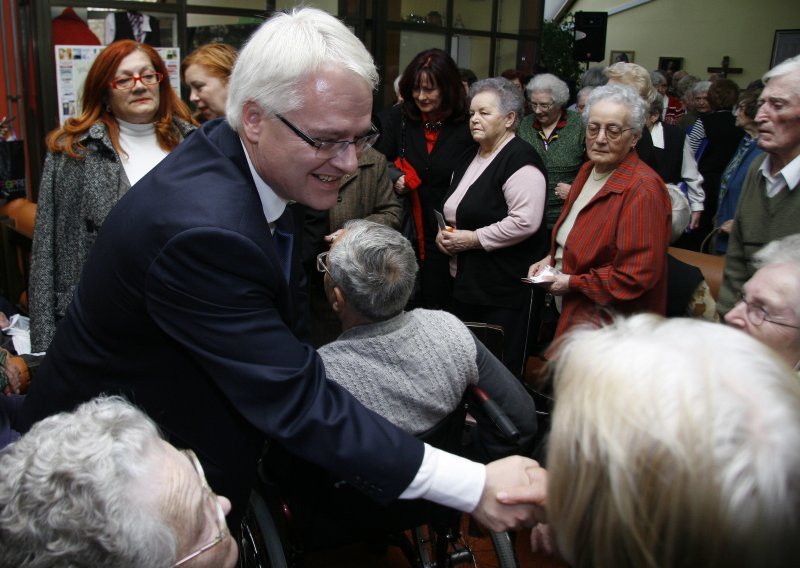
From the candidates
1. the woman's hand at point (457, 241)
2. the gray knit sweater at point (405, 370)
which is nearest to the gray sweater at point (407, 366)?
the gray knit sweater at point (405, 370)

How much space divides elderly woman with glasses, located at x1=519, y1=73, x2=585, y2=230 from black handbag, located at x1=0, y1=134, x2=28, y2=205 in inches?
132

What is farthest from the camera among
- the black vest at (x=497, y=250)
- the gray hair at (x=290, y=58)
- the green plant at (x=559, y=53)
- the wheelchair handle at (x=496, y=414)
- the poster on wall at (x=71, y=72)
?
the green plant at (x=559, y=53)

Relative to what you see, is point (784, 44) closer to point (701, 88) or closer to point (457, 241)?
point (701, 88)

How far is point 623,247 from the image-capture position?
3088mm

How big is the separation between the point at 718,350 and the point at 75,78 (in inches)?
184

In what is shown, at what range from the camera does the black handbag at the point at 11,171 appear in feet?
15.3

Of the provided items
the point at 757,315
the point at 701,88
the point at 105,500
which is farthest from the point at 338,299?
the point at 701,88

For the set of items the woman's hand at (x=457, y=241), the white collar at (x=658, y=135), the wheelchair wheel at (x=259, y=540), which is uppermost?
the white collar at (x=658, y=135)

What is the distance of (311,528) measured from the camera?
2.05 m

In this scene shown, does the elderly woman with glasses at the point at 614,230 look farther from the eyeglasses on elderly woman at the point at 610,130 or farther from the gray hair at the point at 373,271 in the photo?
the gray hair at the point at 373,271

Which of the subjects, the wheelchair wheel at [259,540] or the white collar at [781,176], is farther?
the white collar at [781,176]

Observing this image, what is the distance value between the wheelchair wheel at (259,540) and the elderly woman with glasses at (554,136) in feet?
9.19

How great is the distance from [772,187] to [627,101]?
740 millimetres

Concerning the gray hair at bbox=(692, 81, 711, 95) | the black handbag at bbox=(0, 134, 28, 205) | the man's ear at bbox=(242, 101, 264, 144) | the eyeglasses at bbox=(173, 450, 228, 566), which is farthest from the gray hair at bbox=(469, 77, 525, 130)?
the gray hair at bbox=(692, 81, 711, 95)
